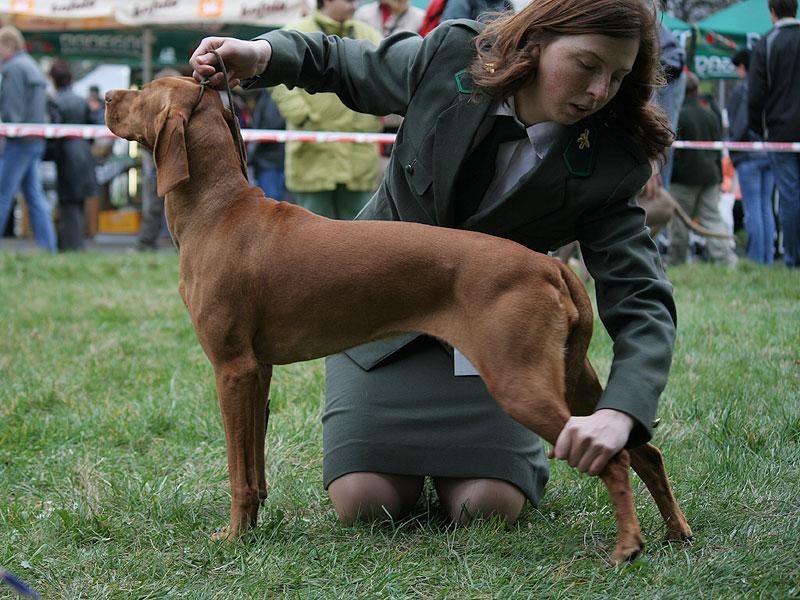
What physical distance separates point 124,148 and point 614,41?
16.1m

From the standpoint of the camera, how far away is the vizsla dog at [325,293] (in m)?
2.63

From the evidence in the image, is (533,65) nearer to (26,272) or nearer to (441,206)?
(441,206)

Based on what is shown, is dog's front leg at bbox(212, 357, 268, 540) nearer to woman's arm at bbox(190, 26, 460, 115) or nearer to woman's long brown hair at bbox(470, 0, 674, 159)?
woman's arm at bbox(190, 26, 460, 115)

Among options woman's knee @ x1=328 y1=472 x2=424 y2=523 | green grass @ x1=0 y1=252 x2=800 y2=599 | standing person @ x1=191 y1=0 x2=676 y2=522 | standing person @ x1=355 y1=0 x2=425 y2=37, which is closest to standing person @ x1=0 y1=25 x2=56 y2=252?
standing person @ x1=355 y1=0 x2=425 y2=37

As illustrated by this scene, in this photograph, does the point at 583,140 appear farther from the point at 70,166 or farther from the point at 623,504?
the point at 70,166

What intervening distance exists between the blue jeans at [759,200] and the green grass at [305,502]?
536cm

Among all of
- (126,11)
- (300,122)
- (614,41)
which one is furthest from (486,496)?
(126,11)

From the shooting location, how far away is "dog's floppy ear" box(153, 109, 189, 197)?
9.21ft

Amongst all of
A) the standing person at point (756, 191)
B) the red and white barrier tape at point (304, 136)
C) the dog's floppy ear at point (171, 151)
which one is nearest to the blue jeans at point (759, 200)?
the standing person at point (756, 191)

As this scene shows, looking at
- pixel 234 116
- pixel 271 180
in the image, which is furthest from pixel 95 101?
pixel 234 116

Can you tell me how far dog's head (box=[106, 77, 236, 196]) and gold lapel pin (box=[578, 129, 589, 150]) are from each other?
108 cm

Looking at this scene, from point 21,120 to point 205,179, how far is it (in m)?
9.18

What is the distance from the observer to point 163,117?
111 inches

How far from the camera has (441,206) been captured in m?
3.04
